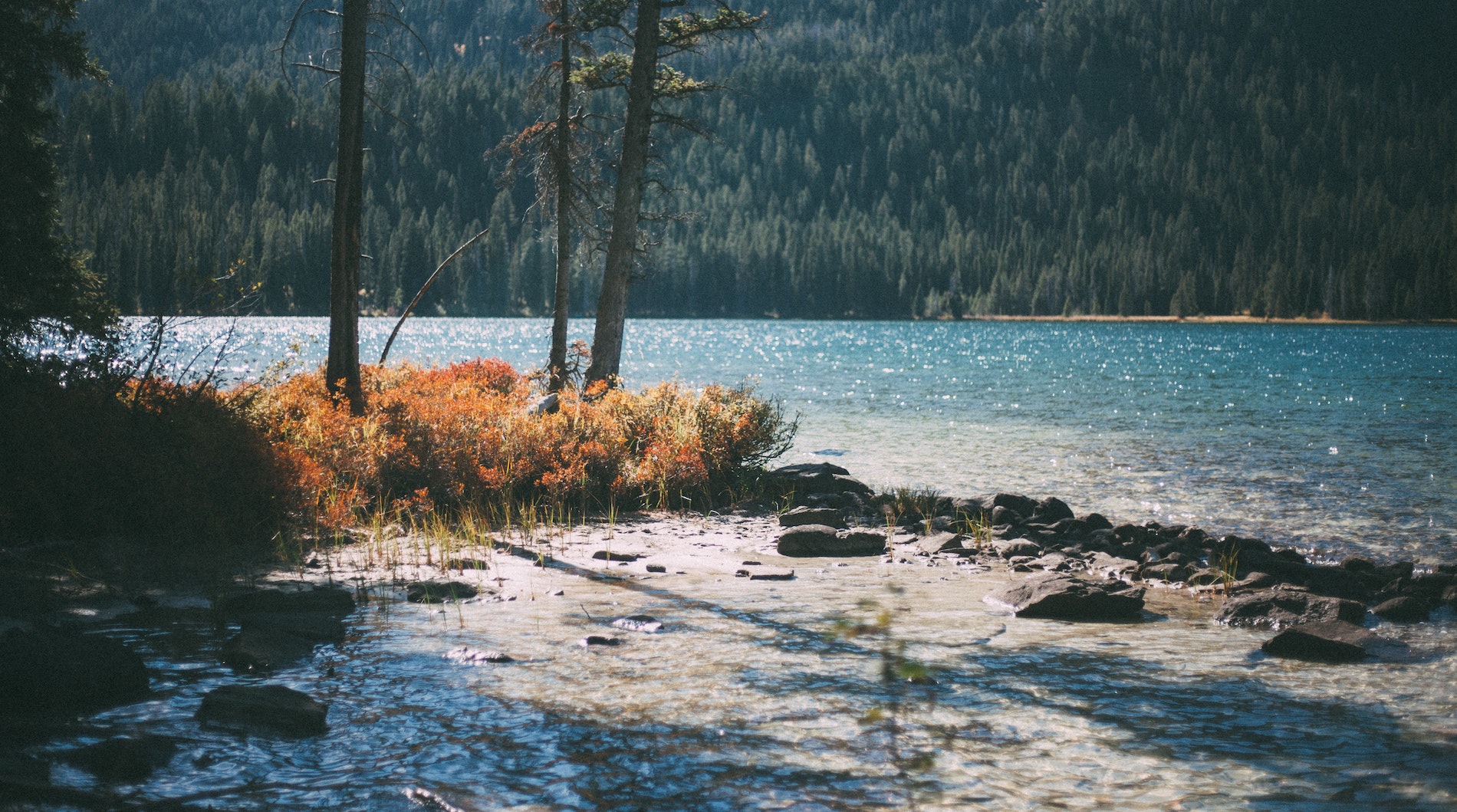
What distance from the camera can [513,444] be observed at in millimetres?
13336

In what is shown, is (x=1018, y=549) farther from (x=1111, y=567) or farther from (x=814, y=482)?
(x=814, y=482)

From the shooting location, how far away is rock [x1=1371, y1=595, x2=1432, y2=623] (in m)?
8.55

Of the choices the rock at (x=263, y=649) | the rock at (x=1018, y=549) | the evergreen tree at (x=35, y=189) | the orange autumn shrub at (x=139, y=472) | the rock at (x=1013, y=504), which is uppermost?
the evergreen tree at (x=35, y=189)

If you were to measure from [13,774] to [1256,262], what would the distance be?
188560 millimetres

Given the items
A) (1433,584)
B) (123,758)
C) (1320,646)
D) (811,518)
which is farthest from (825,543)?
(123,758)

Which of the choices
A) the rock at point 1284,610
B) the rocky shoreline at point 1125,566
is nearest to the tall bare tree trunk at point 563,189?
the rocky shoreline at point 1125,566

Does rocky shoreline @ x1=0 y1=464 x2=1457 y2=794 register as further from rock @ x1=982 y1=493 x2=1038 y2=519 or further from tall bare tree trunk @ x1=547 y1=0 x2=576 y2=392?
tall bare tree trunk @ x1=547 y1=0 x2=576 y2=392

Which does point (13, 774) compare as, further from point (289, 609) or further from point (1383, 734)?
point (1383, 734)

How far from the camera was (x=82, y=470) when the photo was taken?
8.84 m

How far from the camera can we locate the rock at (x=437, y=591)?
8.27 m

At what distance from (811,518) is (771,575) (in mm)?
3026

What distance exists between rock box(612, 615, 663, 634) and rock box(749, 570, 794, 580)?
212 cm

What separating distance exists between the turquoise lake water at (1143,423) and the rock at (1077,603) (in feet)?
18.4

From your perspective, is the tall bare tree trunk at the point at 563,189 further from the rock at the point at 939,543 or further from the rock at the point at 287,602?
the rock at the point at 287,602
